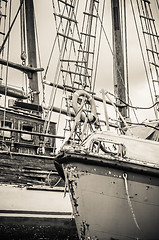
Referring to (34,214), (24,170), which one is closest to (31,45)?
(24,170)

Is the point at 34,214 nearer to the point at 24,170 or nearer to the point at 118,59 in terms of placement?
the point at 24,170

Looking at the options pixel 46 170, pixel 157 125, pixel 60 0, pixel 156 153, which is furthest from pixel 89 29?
pixel 156 153

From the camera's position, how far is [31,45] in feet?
55.6

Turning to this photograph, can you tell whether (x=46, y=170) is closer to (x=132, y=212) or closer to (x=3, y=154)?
(x=3, y=154)

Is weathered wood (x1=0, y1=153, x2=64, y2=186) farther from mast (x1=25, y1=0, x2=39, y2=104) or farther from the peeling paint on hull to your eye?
mast (x1=25, y1=0, x2=39, y2=104)

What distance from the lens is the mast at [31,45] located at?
1652 cm

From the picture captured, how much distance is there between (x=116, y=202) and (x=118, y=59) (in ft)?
38.3

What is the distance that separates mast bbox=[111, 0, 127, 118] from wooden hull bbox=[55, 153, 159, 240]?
32.9ft

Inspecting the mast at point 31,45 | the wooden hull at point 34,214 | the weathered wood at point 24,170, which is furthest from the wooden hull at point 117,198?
the mast at point 31,45

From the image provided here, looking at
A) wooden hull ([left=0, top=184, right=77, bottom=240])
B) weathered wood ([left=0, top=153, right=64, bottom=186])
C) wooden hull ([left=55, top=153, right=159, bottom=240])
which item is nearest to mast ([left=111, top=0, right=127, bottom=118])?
weathered wood ([left=0, top=153, right=64, bottom=186])

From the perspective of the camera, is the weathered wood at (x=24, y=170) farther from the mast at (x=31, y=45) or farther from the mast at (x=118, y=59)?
the mast at (x=118, y=59)

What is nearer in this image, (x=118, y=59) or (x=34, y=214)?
(x=34, y=214)

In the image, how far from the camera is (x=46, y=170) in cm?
1186

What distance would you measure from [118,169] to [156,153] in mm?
1020
